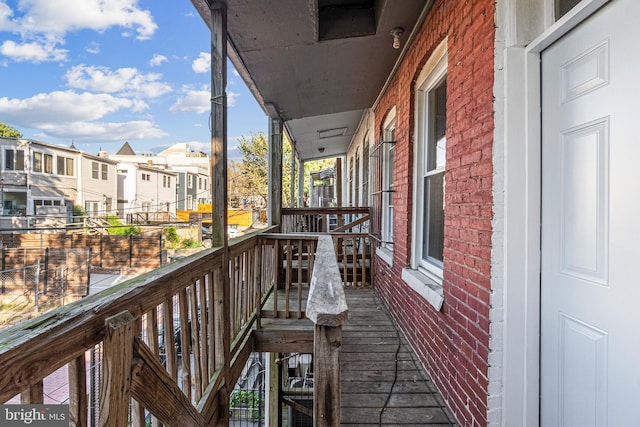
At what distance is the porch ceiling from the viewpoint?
241 cm

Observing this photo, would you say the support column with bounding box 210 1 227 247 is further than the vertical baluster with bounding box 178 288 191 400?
Yes

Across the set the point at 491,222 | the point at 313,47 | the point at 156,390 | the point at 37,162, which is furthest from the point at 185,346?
the point at 313,47

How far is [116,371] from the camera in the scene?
43.0 inches

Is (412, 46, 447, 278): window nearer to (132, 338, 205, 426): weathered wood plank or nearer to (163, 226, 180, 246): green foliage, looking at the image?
(132, 338, 205, 426): weathered wood plank

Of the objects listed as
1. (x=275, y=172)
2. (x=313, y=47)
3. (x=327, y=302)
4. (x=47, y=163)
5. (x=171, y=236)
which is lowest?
(x=171, y=236)

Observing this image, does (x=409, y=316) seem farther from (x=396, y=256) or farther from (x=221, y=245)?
(x=221, y=245)

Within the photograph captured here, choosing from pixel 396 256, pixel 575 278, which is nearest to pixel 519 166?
pixel 575 278

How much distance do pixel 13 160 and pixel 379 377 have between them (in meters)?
3.09

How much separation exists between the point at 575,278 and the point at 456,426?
117 cm

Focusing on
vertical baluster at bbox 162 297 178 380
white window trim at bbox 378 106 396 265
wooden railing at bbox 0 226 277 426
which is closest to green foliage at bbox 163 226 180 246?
white window trim at bbox 378 106 396 265

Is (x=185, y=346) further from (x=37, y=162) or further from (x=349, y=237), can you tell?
(x=349, y=237)

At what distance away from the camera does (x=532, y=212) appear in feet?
4.90

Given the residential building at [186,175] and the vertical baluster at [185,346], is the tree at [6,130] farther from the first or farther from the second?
the residential building at [186,175]

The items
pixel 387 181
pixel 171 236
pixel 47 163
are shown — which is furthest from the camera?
pixel 171 236
